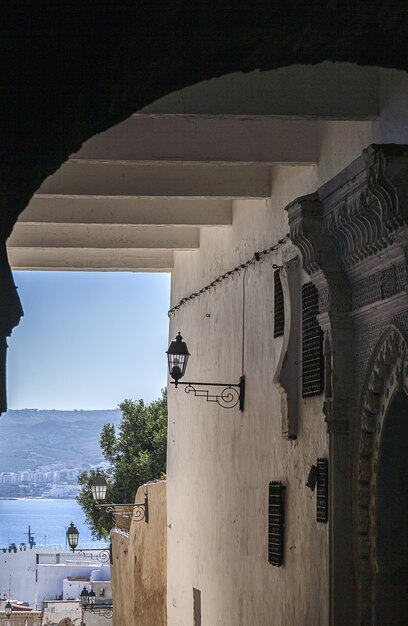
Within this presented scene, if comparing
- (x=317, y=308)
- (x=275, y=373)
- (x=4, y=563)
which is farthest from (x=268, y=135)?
(x=4, y=563)

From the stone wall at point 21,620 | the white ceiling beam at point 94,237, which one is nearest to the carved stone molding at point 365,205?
the white ceiling beam at point 94,237

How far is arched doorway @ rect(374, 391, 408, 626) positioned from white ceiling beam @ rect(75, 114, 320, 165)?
2186 mm

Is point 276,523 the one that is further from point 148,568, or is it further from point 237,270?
point 148,568

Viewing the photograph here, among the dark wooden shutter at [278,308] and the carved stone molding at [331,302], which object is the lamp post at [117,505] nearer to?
the dark wooden shutter at [278,308]

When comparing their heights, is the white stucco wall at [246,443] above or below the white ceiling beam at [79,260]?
below

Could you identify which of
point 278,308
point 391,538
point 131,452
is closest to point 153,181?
point 278,308

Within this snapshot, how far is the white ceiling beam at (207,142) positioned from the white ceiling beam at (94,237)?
3.39 m

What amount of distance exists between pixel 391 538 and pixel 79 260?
6.62 metres

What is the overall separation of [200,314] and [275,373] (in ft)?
12.2

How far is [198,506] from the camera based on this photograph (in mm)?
11734

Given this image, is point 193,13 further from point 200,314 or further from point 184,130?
point 200,314

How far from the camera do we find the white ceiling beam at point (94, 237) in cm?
1118

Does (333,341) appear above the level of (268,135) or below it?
below

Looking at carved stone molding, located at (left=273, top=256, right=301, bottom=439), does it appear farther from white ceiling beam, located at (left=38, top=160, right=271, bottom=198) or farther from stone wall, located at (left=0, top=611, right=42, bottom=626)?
stone wall, located at (left=0, top=611, right=42, bottom=626)
